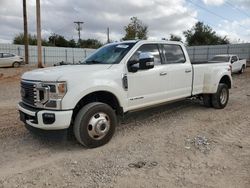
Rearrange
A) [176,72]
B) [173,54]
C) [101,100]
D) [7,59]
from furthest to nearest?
[7,59], [173,54], [176,72], [101,100]

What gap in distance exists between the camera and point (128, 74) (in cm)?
535

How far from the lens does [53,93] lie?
442 centimetres

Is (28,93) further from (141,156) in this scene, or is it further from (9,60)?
(9,60)

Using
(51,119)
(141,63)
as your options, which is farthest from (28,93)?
(141,63)

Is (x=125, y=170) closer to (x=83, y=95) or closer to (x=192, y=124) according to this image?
(x=83, y=95)

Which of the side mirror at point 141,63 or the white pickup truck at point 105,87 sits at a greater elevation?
the side mirror at point 141,63

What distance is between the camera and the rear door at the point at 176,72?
630 centimetres

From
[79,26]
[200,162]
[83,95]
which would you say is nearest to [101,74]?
[83,95]

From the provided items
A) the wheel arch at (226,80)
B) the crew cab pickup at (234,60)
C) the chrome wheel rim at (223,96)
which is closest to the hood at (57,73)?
the chrome wheel rim at (223,96)

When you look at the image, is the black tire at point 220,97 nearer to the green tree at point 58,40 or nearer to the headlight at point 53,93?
the headlight at point 53,93

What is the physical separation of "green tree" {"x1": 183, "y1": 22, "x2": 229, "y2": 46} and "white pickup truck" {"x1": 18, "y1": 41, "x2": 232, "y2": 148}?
2121 inches

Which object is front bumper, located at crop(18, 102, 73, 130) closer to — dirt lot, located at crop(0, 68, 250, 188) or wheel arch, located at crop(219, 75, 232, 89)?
dirt lot, located at crop(0, 68, 250, 188)

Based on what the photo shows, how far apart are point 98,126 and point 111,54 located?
1.70 metres

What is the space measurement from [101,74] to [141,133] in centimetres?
152
